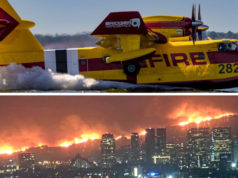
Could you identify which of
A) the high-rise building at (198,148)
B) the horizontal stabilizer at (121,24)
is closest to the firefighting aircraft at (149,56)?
the horizontal stabilizer at (121,24)

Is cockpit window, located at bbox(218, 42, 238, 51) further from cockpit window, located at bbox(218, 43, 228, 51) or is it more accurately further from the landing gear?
the landing gear

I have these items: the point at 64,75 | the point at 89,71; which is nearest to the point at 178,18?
the point at 89,71

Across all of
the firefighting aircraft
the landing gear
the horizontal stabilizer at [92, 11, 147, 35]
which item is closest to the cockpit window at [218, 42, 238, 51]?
the firefighting aircraft

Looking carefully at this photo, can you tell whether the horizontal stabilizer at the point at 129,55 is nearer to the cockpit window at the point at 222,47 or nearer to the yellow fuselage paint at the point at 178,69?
the yellow fuselage paint at the point at 178,69

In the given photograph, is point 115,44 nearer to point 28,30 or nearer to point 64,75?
point 64,75

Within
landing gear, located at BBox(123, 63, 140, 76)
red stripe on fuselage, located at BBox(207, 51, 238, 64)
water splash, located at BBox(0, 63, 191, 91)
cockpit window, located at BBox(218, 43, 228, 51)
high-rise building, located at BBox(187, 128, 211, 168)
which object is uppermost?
cockpit window, located at BBox(218, 43, 228, 51)

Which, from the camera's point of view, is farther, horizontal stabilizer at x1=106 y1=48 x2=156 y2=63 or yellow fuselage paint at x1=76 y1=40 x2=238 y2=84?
yellow fuselage paint at x1=76 y1=40 x2=238 y2=84
